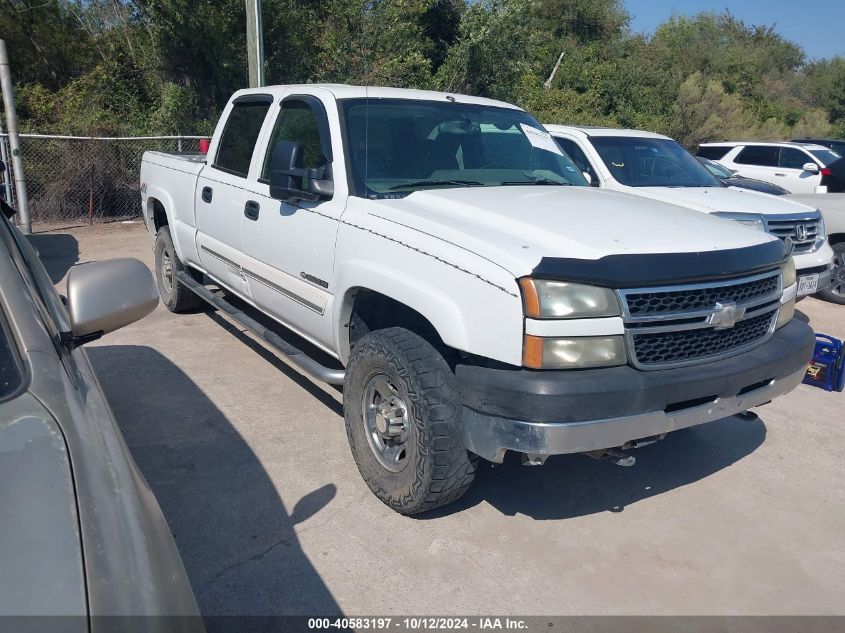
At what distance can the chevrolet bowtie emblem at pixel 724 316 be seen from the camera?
10.6 ft

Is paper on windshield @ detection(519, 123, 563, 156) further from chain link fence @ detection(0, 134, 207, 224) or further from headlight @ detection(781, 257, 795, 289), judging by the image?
chain link fence @ detection(0, 134, 207, 224)

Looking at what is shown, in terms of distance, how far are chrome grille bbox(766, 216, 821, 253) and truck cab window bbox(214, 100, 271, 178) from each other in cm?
507

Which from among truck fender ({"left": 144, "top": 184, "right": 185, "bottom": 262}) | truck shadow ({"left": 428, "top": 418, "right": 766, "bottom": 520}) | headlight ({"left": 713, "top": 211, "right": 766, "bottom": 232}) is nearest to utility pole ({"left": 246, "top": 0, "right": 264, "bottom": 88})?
truck fender ({"left": 144, "top": 184, "right": 185, "bottom": 262})

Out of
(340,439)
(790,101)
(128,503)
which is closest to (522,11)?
(340,439)

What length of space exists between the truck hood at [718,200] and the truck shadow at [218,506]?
4.79m

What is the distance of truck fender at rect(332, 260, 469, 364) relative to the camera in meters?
3.12

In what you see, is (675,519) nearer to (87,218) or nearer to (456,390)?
(456,390)

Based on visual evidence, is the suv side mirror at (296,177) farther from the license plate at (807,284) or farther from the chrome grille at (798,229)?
the license plate at (807,284)

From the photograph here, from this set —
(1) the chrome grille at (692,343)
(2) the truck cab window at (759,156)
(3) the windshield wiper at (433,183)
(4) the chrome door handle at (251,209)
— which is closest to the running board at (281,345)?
(4) the chrome door handle at (251,209)

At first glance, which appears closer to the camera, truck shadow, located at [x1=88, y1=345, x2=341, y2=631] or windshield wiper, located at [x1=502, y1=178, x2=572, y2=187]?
truck shadow, located at [x1=88, y1=345, x2=341, y2=631]

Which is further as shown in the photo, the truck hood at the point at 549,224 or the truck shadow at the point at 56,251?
the truck shadow at the point at 56,251

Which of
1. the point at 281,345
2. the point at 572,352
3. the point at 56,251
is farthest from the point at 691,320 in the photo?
the point at 56,251

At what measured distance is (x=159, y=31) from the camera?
13727 millimetres

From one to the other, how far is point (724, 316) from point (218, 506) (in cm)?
260
